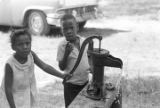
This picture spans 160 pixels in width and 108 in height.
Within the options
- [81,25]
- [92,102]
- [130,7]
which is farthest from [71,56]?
[130,7]

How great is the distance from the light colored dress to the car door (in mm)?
6286

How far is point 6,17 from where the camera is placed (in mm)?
9086

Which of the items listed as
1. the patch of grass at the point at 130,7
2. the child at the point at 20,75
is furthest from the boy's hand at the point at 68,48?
the patch of grass at the point at 130,7

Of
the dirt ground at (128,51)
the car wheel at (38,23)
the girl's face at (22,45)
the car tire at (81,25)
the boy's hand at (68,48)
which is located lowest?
the dirt ground at (128,51)

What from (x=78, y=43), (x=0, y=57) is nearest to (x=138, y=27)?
(x=0, y=57)

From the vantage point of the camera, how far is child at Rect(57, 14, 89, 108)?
312 cm

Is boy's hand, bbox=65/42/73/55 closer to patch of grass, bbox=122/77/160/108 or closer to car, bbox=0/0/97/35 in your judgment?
patch of grass, bbox=122/77/160/108

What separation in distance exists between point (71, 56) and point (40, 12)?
562 cm

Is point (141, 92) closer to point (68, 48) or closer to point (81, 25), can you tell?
point (68, 48)

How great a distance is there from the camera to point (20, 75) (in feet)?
9.42

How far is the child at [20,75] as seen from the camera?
2789 millimetres

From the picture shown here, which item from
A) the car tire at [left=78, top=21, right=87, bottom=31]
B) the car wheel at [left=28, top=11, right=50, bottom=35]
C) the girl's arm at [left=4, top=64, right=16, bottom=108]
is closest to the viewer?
the girl's arm at [left=4, top=64, right=16, bottom=108]

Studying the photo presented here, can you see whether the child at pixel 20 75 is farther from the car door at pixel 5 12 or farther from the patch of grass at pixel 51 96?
the car door at pixel 5 12

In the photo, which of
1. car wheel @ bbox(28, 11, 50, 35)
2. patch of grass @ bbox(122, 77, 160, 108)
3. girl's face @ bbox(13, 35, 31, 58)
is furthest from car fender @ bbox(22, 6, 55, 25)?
girl's face @ bbox(13, 35, 31, 58)
